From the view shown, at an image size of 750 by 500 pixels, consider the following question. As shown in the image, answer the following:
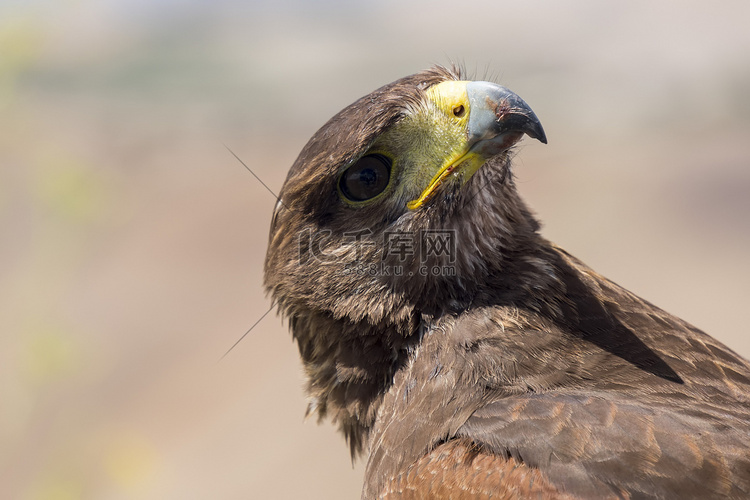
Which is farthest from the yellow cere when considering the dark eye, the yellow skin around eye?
the dark eye

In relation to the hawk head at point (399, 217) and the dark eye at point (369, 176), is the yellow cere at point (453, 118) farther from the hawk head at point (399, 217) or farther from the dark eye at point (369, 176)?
the dark eye at point (369, 176)

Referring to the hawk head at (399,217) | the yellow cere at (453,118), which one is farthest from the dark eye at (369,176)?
the yellow cere at (453,118)

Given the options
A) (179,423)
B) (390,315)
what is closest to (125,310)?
(179,423)

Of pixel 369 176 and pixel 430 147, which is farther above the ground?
pixel 430 147

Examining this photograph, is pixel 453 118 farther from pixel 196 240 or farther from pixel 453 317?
pixel 196 240

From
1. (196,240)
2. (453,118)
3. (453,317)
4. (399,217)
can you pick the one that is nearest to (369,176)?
(399,217)

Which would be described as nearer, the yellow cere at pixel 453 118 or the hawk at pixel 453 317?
the hawk at pixel 453 317

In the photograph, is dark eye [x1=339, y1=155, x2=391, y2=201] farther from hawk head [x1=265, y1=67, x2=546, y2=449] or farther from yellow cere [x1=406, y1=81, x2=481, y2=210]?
yellow cere [x1=406, y1=81, x2=481, y2=210]
